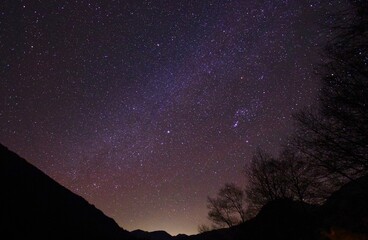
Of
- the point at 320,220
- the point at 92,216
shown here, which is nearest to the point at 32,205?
the point at 92,216

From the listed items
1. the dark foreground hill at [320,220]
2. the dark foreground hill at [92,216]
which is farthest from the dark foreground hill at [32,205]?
the dark foreground hill at [320,220]

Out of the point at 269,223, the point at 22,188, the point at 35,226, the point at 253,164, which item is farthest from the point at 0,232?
the point at 253,164

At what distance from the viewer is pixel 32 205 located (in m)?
30.2

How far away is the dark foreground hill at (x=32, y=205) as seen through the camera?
23250 millimetres

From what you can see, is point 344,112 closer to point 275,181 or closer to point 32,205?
point 275,181

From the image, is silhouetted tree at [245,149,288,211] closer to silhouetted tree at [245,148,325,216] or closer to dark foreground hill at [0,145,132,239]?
silhouetted tree at [245,148,325,216]

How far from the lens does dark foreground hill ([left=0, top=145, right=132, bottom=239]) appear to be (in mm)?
23250

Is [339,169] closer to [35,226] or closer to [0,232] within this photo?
[0,232]

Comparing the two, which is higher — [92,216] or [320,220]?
[92,216]

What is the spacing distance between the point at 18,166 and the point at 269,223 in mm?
37307

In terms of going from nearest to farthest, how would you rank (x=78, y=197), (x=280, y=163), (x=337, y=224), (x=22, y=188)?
(x=337, y=224) → (x=280, y=163) → (x=22, y=188) → (x=78, y=197)

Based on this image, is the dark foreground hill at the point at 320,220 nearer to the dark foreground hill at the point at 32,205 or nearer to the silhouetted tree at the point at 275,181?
the silhouetted tree at the point at 275,181

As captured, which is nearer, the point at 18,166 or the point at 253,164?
the point at 253,164

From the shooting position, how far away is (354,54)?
5.93 meters
